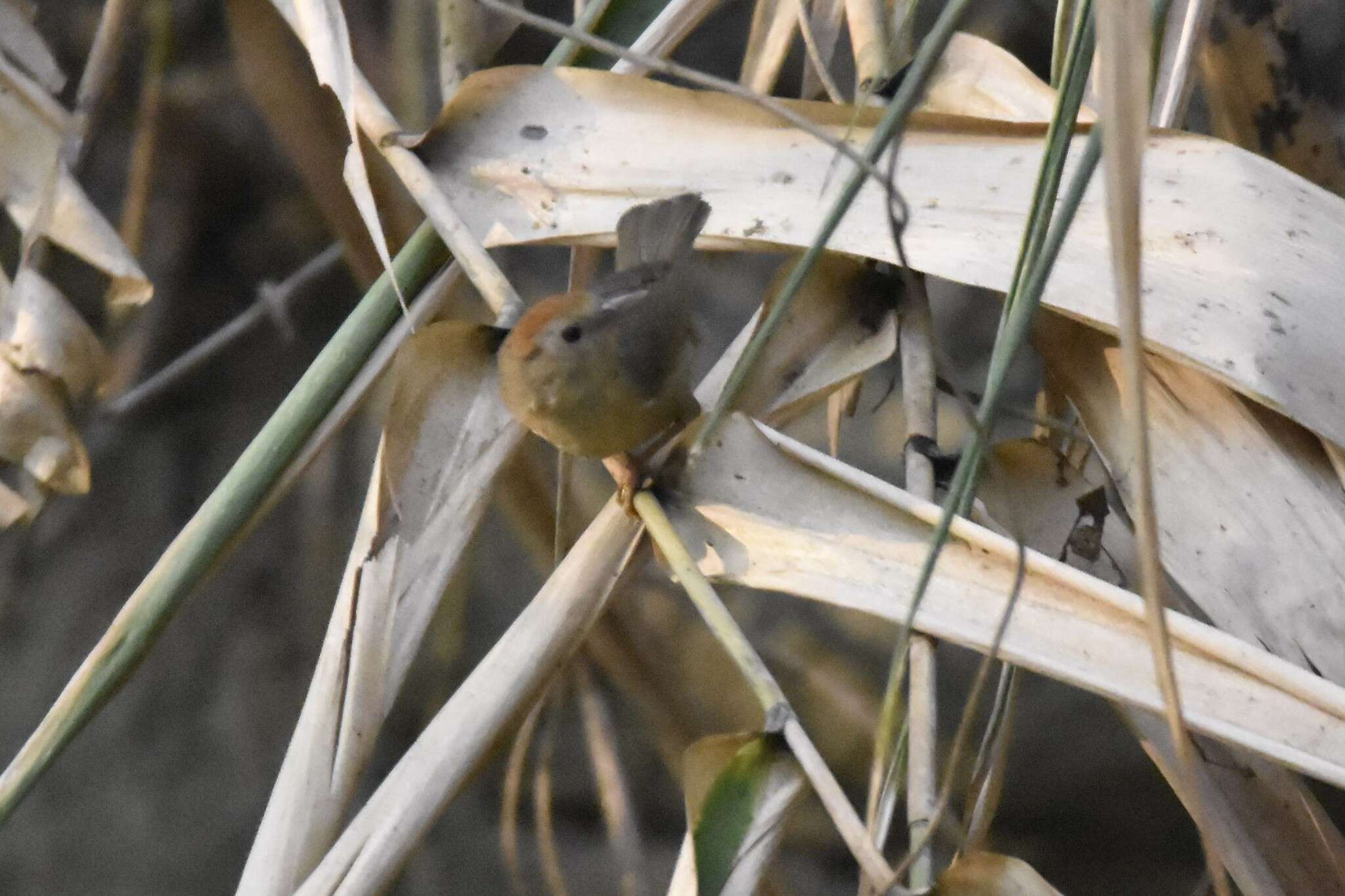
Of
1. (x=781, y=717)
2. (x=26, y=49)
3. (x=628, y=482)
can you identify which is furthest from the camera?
(x=26, y=49)

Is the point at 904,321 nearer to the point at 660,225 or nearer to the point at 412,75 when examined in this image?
the point at 660,225

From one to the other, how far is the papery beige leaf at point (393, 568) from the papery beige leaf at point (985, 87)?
507 millimetres

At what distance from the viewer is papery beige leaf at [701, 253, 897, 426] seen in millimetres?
1001

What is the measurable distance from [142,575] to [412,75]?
95 centimetres

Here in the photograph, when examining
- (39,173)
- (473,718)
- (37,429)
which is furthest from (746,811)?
(39,173)

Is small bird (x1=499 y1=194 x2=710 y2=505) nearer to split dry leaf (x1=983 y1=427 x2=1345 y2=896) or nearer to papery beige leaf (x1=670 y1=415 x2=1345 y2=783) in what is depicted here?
papery beige leaf (x1=670 y1=415 x2=1345 y2=783)

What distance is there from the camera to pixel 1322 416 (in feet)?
2.64

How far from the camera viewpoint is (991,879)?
2.19 feet

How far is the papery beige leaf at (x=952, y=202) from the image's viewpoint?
0.83m

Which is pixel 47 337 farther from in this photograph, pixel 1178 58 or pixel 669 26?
pixel 1178 58

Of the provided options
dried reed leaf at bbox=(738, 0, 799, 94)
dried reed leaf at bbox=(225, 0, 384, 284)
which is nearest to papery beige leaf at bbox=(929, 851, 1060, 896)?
dried reed leaf at bbox=(738, 0, 799, 94)

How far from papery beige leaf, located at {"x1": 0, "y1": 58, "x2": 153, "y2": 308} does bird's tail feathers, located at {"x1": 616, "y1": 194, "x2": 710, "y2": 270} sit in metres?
0.55

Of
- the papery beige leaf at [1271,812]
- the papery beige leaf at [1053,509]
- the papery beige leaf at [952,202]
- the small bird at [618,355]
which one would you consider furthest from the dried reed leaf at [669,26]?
the papery beige leaf at [1271,812]

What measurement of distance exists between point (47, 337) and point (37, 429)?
92 mm
